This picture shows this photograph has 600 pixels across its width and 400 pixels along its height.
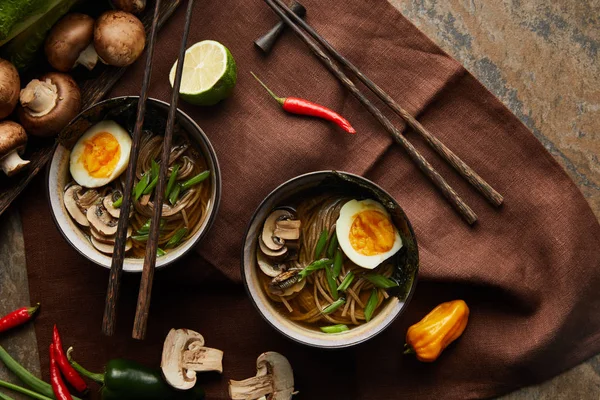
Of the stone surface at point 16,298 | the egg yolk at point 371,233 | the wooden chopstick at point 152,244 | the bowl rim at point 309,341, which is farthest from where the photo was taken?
the stone surface at point 16,298

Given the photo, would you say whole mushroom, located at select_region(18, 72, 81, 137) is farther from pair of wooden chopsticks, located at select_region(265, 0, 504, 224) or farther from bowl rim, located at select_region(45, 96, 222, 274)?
pair of wooden chopsticks, located at select_region(265, 0, 504, 224)

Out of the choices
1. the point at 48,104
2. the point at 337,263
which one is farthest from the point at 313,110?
the point at 48,104

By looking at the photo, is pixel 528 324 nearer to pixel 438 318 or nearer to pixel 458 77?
pixel 438 318

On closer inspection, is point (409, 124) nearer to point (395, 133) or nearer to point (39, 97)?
point (395, 133)

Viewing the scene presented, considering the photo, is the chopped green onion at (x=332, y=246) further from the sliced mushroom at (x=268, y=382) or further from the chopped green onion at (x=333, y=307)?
the sliced mushroom at (x=268, y=382)

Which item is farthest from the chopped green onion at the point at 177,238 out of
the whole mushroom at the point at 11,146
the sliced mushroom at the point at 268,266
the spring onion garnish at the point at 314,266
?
the whole mushroom at the point at 11,146

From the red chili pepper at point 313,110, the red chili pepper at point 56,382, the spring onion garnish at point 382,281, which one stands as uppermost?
the red chili pepper at point 313,110
